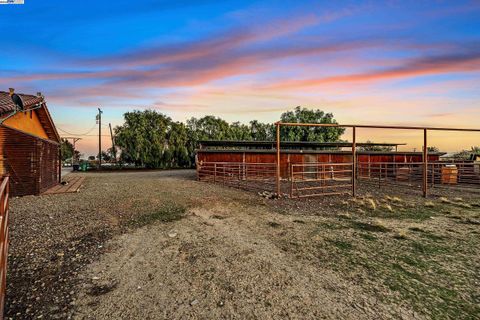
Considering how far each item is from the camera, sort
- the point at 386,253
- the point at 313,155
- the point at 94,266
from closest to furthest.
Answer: the point at 94,266
the point at 386,253
the point at 313,155

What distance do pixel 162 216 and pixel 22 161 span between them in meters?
7.00

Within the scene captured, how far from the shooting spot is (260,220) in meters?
6.95

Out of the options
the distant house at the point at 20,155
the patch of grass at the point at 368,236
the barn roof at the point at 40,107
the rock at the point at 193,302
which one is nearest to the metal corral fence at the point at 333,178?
the patch of grass at the point at 368,236

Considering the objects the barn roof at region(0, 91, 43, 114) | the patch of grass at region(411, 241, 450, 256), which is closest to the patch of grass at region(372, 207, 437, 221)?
the patch of grass at region(411, 241, 450, 256)

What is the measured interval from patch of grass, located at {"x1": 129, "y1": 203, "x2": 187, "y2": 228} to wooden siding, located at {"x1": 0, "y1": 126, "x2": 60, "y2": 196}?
20.0 feet

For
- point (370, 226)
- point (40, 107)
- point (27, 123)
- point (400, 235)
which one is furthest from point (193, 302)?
point (40, 107)

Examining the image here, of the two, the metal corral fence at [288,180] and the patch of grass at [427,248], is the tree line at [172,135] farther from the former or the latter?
the patch of grass at [427,248]

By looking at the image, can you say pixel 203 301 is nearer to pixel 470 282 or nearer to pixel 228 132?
pixel 470 282

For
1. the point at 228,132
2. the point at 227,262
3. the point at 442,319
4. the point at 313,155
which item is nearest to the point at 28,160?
the point at 227,262

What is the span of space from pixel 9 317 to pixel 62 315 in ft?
1.81

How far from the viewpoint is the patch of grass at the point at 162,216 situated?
21.7ft

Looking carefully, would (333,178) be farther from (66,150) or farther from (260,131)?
(66,150)

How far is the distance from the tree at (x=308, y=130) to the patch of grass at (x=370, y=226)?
122 ft

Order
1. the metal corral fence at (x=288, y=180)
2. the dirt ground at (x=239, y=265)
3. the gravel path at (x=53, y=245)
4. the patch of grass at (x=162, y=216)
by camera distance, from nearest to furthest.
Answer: the dirt ground at (x=239, y=265), the gravel path at (x=53, y=245), the patch of grass at (x=162, y=216), the metal corral fence at (x=288, y=180)
